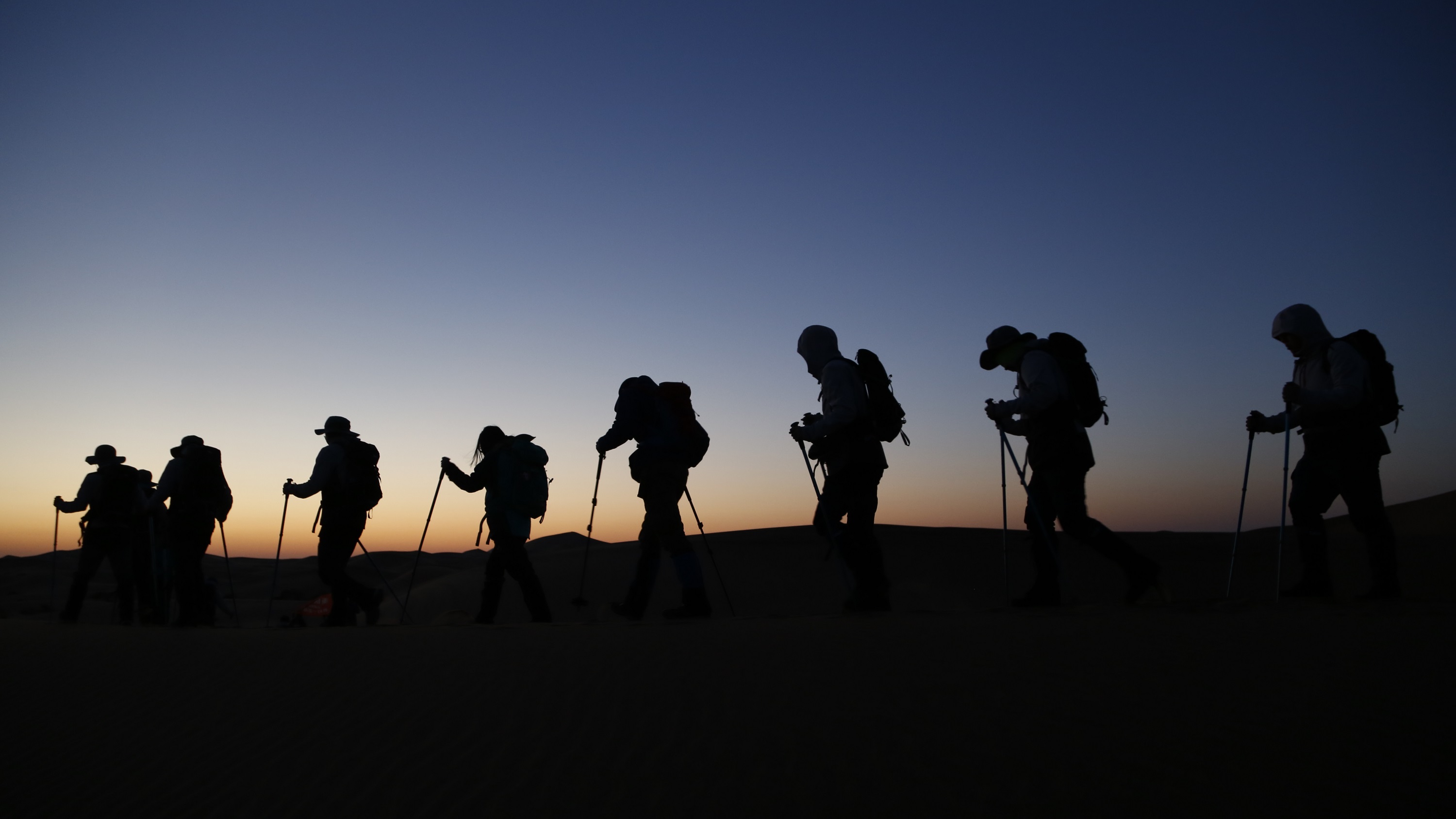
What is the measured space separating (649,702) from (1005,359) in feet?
11.1

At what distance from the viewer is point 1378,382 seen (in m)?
4.69

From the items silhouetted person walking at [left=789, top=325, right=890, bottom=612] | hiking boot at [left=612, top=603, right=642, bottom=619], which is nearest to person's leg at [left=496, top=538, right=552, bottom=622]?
hiking boot at [left=612, top=603, right=642, bottom=619]

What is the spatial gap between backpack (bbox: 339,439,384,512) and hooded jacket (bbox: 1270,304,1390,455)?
6.76 meters

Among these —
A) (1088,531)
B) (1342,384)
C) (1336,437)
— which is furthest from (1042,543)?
(1342,384)

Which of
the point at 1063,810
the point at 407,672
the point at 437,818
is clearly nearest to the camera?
the point at 1063,810

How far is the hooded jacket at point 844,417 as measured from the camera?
4.89 m

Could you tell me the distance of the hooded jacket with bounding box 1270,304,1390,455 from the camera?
15.1ft

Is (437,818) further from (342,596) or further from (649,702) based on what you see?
(342,596)

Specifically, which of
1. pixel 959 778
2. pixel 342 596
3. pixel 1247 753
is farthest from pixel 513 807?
→ pixel 342 596

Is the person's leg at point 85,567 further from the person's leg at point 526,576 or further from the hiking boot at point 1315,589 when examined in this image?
the hiking boot at point 1315,589

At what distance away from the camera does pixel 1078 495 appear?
489cm

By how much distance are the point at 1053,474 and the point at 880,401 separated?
3.64ft

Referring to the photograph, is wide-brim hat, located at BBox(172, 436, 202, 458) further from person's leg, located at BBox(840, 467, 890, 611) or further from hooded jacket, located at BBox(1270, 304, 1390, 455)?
hooded jacket, located at BBox(1270, 304, 1390, 455)

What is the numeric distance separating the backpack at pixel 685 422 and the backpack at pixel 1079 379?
2.42 metres
